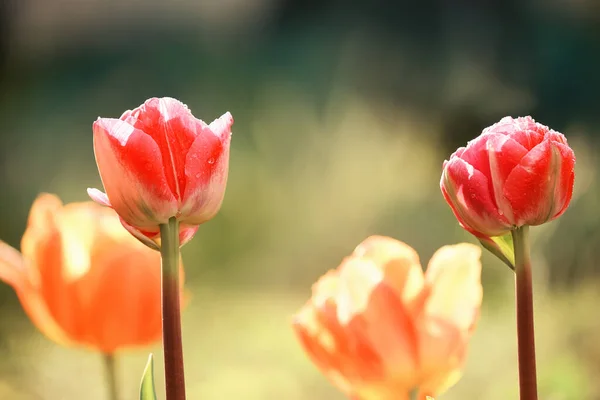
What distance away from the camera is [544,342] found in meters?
0.54

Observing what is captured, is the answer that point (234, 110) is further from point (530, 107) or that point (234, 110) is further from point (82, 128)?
point (530, 107)

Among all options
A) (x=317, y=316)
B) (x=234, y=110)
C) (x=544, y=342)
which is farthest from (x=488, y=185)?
(x=234, y=110)

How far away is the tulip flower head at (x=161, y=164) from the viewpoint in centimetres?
19

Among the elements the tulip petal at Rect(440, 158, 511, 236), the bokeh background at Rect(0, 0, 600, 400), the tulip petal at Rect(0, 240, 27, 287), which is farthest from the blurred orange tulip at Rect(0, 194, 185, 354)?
the bokeh background at Rect(0, 0, 600, 400)

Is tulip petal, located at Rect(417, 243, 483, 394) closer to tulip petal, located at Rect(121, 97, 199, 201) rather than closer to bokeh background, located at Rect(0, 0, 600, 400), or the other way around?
tulip petal, located at Rect(121, 97, 199, 201)

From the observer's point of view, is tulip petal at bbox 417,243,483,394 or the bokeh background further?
the bokeh background

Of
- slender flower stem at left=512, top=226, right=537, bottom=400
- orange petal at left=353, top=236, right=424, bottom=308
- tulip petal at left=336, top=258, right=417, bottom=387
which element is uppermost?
orange petal at left=353, top=236, right=424, bottom=308

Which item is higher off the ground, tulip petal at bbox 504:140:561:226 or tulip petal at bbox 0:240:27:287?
tulip petal at bbox 0:240:27:287

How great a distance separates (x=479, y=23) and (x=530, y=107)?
0.32ft

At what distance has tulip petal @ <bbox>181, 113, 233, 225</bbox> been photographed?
194 millimetres

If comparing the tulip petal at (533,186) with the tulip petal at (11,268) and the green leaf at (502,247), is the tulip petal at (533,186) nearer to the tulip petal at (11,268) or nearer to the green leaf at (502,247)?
the green leaf at (502,247)

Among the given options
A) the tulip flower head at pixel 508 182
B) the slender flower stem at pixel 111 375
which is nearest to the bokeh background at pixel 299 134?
the slender flower stem at pixel 111 375

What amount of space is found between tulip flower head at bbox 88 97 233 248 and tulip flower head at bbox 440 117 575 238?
6cm

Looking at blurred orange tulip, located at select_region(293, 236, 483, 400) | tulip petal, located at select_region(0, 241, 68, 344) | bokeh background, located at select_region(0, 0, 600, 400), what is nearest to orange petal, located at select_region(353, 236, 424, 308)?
blurred orange tulip, located at select_region(293, 236, 483, 400)
